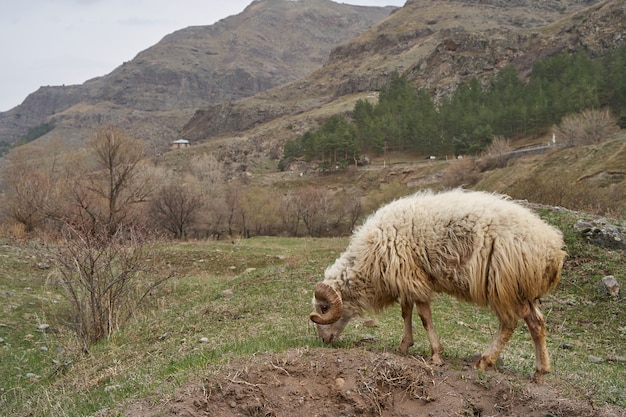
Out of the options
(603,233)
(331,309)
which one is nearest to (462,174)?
(603,233)

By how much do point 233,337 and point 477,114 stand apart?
80.1m

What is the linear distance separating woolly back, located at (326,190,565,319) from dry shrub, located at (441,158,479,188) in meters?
55.7

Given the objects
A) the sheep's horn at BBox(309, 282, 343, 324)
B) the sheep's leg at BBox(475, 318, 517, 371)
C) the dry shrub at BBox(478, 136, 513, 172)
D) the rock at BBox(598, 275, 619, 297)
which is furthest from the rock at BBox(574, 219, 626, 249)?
the dry shrub at BBox(478, 136, 513, 172)

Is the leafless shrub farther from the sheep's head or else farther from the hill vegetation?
the sheep's head

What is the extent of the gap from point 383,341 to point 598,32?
12305 centimetres

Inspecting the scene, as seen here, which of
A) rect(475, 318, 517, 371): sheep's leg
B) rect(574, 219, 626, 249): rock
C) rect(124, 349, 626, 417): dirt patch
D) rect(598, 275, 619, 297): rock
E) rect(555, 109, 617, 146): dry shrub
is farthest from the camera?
rect(555, 109, 617, 146): dry shrub

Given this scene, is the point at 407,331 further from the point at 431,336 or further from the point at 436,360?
the point at 436,360

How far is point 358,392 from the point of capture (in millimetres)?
6078

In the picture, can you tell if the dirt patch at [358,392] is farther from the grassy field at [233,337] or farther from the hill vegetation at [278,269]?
the grassy field at [233,337]

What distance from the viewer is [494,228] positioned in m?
6.56

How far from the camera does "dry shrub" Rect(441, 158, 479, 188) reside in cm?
6125

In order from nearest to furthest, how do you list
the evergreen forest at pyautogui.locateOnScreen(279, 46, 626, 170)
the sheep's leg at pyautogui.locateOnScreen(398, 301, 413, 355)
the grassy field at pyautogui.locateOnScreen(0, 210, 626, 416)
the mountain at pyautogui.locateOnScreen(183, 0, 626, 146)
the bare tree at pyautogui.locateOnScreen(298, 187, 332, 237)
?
the grassy field at pyautogui.locateOnScreen(0, 210, 626, 416)
the sheep's leg at pyautogui.locateOnScreen(398, 301, 413, 355)
the bare tree at pyautogui.locateOnScreen(298, 187, 332, 237)
the evergreen forest at pyautogui.locateOnScreen(279, 46, 626, 170)
the mountain at pyautogui.locateOnScreen(183, 0, 626, 146)

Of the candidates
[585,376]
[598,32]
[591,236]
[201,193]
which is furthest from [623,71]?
[585,376]

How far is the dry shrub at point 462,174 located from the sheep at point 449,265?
5572cm
